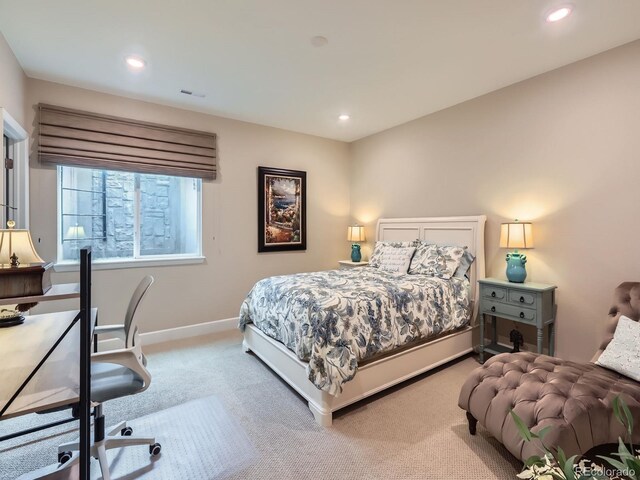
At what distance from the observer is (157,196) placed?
3.79 m

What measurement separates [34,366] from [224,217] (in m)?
2.99

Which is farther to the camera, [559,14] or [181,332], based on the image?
[181,332]

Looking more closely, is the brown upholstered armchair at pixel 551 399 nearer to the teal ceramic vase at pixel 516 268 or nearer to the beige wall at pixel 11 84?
the teal ceramic vase at pixel 516 268

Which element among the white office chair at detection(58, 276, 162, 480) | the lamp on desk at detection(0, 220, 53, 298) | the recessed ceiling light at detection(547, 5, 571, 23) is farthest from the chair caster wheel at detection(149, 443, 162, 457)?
the recessed ceiling light at detection(547, 5, 571, 23)

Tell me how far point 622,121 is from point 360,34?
222 cm

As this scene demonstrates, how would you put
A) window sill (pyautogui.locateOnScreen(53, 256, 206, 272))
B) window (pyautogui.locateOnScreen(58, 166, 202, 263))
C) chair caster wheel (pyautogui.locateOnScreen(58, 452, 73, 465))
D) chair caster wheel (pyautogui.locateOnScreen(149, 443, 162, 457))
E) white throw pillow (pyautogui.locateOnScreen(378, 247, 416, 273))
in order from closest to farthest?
chair caster wheel (pyautogui.locateOnScreen(58, 452, 73, 465)), chair caster wheel (pyautogui.locateOnScreen(149, 443, 162, 457)), window sill (pyautogui.locateOnScreen(53, 256, 206, 272)), window (pyautogui.locateOnScreen(58, 166, 202, 263)), white throw pillow (pyautogui.locateOnScreen(378, 247, 416, 273))

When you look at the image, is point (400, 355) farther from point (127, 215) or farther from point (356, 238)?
point (127, 215)

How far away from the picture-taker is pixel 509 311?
290cm

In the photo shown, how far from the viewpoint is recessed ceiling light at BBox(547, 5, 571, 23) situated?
82.7 inches

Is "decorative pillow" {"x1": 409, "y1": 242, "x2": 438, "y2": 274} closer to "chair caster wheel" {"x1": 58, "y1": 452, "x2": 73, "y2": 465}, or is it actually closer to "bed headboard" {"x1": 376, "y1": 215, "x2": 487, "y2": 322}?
"bed headboard" {"x1": 376, "y1": 215, "x2": 487, "y2": 322}

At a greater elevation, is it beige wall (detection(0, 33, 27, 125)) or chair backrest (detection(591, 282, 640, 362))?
beige wall (detection(0, 33, 27, 125))

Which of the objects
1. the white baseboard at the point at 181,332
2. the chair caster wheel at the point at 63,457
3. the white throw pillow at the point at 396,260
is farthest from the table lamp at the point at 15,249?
the white throw pillow at the point at 396,260

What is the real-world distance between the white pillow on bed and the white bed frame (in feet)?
1.12

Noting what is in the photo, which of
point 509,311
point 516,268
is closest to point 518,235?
point 516,268
